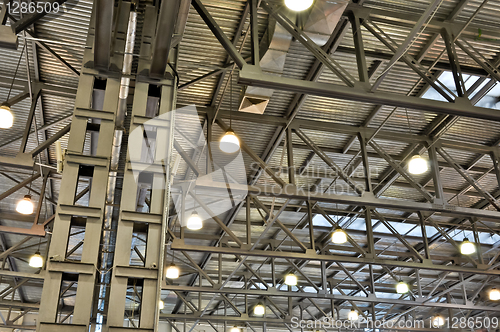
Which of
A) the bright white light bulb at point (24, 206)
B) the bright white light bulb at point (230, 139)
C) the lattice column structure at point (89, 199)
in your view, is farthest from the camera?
the bright white light bulb at point (24, 206)

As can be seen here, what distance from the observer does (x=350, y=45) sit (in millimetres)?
13727

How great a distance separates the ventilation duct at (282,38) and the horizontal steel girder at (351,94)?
163 centimetres

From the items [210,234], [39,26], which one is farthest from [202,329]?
[39,26]

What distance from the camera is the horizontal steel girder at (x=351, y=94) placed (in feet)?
34.3

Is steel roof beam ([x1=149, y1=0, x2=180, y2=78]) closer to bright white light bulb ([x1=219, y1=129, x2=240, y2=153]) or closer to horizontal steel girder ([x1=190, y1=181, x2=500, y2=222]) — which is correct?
bright white light bulb ([x1=219, y1=129, x2=240, y2=153])

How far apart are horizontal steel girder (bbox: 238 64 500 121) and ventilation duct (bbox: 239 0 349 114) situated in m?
1.63

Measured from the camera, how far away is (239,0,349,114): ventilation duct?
11.2 meters

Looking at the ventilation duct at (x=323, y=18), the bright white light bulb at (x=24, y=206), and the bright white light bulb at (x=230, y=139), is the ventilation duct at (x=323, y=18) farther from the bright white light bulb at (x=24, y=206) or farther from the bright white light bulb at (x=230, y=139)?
the bright white light bulb at (x=24, y=206)

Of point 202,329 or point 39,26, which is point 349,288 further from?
point 39,26

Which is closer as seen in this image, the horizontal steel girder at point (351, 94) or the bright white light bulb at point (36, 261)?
the horizontal steel girder at point (351, 94)

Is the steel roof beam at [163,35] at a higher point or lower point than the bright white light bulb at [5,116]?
lower

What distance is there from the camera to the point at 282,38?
12.1 metres

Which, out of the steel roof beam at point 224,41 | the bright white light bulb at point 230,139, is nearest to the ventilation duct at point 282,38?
the bright white light bulb at point 230,139

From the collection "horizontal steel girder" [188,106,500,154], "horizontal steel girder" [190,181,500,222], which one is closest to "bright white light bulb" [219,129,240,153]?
"horizontal steel girder" [190,181,500,222]
